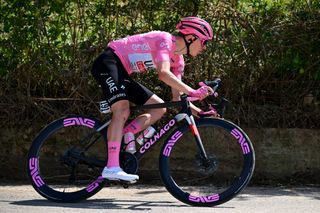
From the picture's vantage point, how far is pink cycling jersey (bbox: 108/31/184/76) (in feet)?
22.8

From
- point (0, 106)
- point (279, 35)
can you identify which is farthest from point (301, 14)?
point (0, 106)

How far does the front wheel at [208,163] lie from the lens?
275 inches

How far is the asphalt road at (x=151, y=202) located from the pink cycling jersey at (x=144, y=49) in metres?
1.30

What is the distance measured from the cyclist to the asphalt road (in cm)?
35

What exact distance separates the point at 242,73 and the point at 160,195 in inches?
72.2

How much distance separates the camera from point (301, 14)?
8500 mm

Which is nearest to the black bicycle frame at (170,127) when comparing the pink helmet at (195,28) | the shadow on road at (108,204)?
the shadow on road at (108,204)

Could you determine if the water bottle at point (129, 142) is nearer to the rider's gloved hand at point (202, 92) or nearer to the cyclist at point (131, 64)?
the cyclist at point (131, 64)

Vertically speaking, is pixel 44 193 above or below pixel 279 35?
below

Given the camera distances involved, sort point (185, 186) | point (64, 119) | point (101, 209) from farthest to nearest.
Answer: point (185, 186) < point (64, 119) < point (101, 209)

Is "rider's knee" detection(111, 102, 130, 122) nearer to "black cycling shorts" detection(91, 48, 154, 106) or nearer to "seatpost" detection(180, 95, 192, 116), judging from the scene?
"black cycling shorts" detection(91, 48, 154, 106)

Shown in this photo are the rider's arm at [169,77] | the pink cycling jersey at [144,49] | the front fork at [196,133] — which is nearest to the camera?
the rider's arm at [169,77]

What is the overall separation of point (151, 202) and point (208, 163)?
70cm

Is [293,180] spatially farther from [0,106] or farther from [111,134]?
[0,106]
